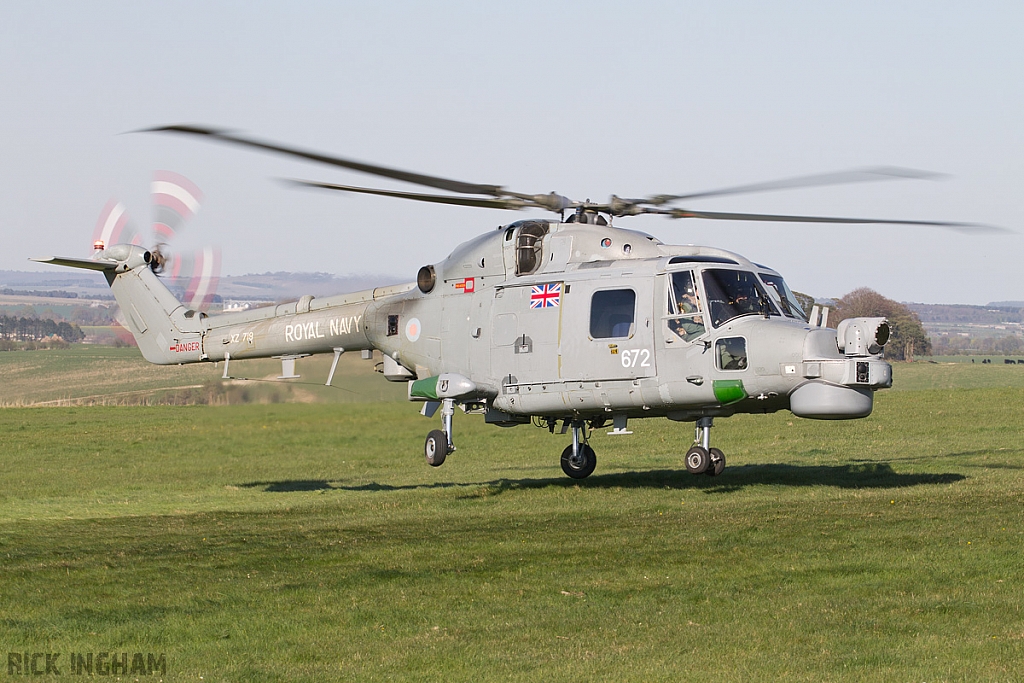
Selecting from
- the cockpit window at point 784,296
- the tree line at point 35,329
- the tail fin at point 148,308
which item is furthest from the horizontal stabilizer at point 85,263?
the tree line at point 35,329

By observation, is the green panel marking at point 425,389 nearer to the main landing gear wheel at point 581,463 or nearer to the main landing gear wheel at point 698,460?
the main landing gear wheel at point 581,463

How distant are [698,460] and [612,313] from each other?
2.71 m

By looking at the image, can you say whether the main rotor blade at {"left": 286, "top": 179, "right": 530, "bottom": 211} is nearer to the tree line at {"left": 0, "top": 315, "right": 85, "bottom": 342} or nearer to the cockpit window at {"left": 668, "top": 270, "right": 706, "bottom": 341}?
the cockpit window at {"left": 668, "top": 270, "right": 706, "bottom": 341}

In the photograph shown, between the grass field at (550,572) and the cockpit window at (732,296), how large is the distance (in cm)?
290

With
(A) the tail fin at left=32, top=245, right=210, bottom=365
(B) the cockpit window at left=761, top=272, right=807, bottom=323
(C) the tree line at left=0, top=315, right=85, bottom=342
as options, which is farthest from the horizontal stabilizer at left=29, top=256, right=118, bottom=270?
(C) the tree line at left=0, top=315, right=85, bottom=342

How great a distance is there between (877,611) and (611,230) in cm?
1006

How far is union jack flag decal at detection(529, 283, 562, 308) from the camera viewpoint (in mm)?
19156

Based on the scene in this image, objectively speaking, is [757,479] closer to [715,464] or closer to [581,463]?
[715,464]

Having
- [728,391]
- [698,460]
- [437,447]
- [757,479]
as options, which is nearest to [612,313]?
[728,391]

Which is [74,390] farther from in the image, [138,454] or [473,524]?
[473,524]

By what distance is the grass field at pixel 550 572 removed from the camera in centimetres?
967

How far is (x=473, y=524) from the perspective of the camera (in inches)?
661

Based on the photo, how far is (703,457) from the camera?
61.1 feet

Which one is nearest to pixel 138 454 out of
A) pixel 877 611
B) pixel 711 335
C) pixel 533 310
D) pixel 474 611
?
pixel 533 310
